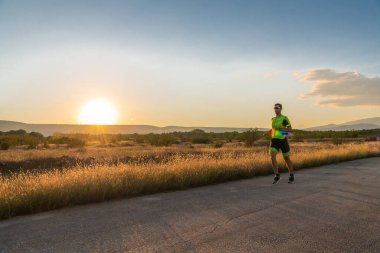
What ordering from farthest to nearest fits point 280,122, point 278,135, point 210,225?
point 278,135 < point 280,122 < point 210,225

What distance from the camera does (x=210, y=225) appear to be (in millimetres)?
6152

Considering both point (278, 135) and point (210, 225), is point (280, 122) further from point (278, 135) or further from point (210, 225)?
point (210, 225)

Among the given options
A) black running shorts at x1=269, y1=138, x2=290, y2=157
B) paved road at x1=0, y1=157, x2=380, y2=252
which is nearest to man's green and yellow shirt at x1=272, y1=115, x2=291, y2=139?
black running shorts at x1=269, y1=138, x2=290, y2=157

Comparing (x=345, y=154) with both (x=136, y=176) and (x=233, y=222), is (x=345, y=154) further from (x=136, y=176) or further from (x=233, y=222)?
(x=233, y=222)

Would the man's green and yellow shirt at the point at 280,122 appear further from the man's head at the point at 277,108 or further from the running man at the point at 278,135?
the man's head at the point at 277,108

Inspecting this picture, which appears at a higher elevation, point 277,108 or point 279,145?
point 277,108

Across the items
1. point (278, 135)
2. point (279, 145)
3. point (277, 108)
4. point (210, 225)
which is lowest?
point (210, 225)

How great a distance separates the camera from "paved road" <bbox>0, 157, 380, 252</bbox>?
516 centimetres

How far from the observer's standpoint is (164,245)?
512 cm

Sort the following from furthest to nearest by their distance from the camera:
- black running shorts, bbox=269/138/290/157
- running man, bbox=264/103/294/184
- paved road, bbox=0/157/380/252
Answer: black running shorts, bbox=269/138/290/157 → running man, bbox=264/103/294/184 → paved road, bbox=0/157/380/252

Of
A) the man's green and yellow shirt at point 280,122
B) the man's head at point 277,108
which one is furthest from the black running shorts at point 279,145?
the man's head at point 277,108

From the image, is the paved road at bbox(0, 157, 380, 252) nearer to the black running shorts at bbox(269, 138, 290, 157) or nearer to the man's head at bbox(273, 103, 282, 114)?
the black running shorts at bbox(269, 138, 290, 157)

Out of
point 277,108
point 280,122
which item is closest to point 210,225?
point 280,122

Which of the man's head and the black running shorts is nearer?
the man's head
